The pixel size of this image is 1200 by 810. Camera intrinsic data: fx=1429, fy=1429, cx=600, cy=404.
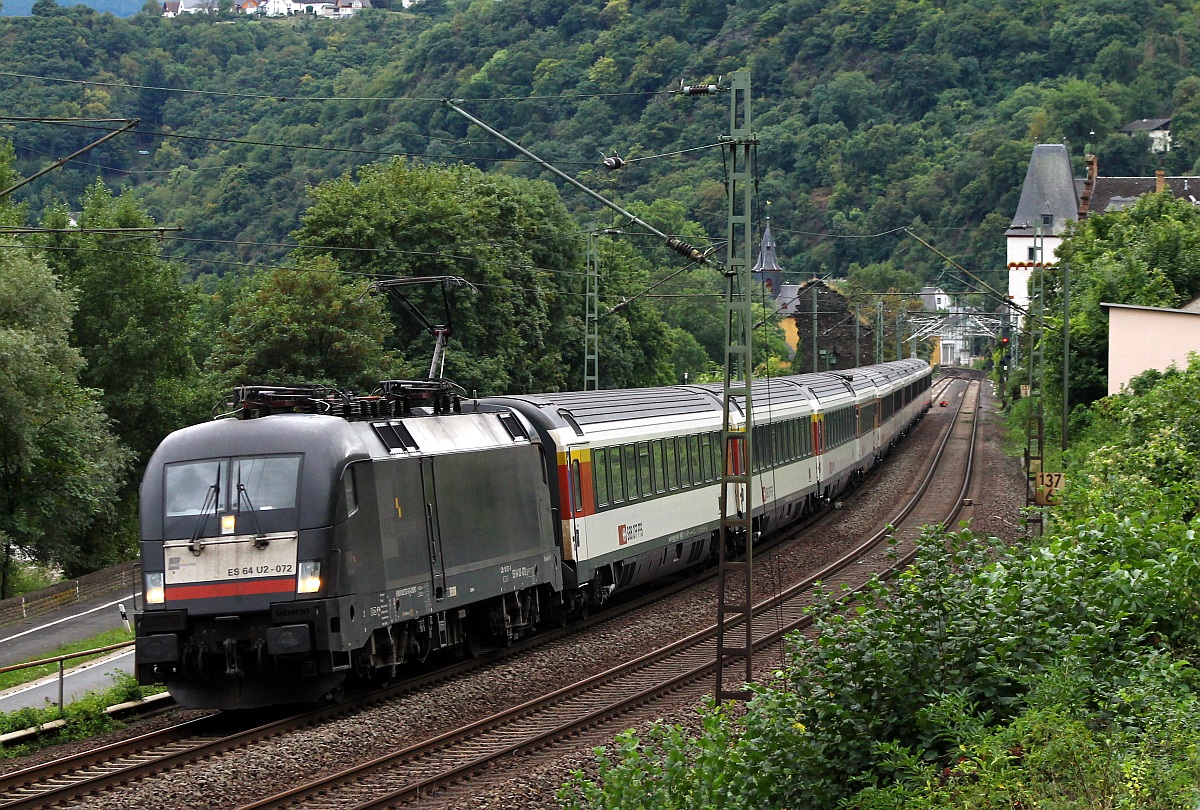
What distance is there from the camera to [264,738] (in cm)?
1434

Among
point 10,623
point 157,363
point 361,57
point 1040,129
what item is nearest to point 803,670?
point 10,623

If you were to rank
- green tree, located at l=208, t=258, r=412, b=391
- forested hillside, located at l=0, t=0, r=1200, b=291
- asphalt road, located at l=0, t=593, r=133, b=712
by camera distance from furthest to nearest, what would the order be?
forested hillside, located at l=0, t=0, r=1200, b=291
green tree, located at l=208, t=258, r=412, b=391
asphalt road, located at l=0, t=593, r=133, b=712

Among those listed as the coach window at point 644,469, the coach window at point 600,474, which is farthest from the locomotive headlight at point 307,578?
the coach window at point 644,469

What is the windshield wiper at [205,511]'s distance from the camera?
48.6 ft

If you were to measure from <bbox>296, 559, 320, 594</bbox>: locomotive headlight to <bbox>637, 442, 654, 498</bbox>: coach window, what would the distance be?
9.84 m

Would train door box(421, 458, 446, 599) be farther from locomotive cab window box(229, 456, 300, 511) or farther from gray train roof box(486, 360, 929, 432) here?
gray train roof box(486, 360, 929, 432)

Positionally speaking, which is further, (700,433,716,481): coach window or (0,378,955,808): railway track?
(700,433,716,481): coach window

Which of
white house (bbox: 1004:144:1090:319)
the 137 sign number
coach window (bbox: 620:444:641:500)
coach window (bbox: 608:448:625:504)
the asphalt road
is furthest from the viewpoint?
white house (bbox: 1004:144:1090:319)

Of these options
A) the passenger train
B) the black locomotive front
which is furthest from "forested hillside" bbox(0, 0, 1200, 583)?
the black locomotive front

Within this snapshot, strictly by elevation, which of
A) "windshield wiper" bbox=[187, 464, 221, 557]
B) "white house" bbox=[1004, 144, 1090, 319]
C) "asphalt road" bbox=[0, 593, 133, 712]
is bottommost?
"asphalt road" bbox=[0, 593, 133, 712]

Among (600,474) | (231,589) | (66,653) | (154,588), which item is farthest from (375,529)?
(66,653)

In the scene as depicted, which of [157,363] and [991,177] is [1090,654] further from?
[991,177]

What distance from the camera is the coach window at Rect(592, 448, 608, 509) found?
22.0 metres

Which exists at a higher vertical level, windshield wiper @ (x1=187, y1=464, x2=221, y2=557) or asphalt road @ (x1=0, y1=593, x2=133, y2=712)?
windshield wiper @ (x1=187, y1=464, x2=221, y2=557)
